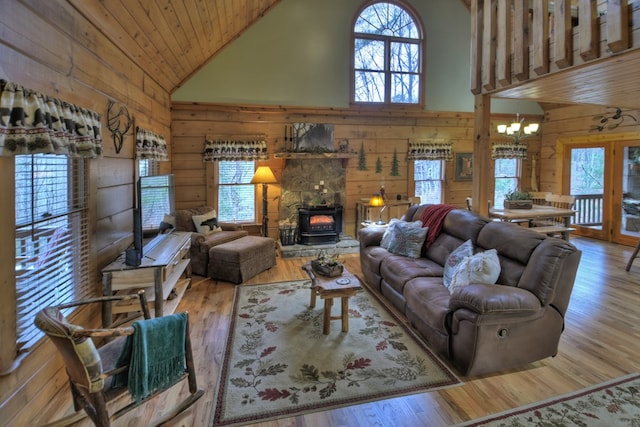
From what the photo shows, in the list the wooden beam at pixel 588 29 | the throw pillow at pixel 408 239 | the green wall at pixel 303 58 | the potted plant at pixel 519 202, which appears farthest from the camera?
the green wall at pixel 303 58

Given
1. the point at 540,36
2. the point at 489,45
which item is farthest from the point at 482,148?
the point at 540,36

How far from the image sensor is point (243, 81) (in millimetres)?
5883

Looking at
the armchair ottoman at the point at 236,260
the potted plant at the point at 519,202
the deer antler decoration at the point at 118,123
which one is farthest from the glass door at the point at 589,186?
the deer antler decoration at the point at 118,123

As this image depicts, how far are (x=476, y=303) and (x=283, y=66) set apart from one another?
516 centimetres

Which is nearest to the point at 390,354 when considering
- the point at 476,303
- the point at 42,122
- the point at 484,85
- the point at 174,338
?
the point at 476,303

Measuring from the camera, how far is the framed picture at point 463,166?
710cm

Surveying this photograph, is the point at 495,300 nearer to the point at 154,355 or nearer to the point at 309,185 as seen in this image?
the point at 154,355

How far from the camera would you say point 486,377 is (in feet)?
8.09

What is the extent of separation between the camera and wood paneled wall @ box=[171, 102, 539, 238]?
5.88 m

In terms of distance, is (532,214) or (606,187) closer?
(532,214)

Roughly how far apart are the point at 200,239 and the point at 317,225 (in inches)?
81.6

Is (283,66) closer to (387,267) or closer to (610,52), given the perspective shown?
(387,267)

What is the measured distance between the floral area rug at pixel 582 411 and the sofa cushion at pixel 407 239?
1.91 metres

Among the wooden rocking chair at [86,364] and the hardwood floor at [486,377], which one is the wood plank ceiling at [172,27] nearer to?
the wooden rocking chair at [86,364]
